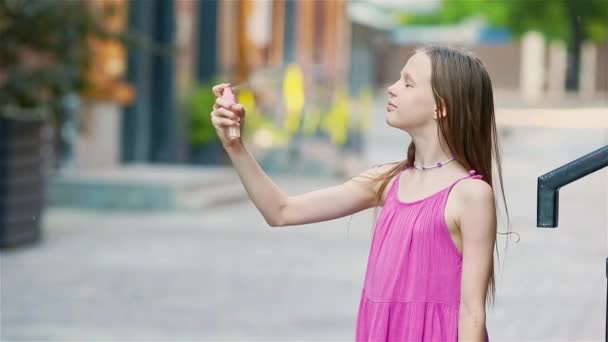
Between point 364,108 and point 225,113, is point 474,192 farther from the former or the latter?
point 364,108

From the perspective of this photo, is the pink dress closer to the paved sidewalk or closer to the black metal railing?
the black metal railing

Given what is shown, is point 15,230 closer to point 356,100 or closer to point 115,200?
point 115,200

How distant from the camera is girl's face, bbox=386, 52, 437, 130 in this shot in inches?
123

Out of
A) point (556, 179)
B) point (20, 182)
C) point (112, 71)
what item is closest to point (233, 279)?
point (20, 182)

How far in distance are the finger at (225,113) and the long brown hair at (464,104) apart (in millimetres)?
465

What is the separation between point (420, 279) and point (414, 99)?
0.41 metres

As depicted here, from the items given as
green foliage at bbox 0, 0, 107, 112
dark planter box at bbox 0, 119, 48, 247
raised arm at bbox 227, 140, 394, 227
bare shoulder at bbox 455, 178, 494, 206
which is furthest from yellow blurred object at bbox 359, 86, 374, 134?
bare shoulder at bbox 455, 178, 494, 206

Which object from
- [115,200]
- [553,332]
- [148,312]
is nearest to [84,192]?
[115,200]

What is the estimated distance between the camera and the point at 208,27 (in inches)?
770

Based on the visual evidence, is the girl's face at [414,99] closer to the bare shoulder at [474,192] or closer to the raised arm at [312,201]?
the bare shoulder at [474,192]

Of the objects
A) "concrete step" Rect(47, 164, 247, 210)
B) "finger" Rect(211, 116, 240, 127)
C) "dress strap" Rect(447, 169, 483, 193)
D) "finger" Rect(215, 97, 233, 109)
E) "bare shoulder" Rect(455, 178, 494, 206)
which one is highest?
"finger" Rect(215, 97, 233, 109)

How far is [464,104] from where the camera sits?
3.09 m

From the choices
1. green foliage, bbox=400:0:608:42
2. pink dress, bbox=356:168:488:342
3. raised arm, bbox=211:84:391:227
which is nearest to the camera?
pink dress, bbox=356:168:488:342

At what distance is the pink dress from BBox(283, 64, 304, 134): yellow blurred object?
54.5 ft
